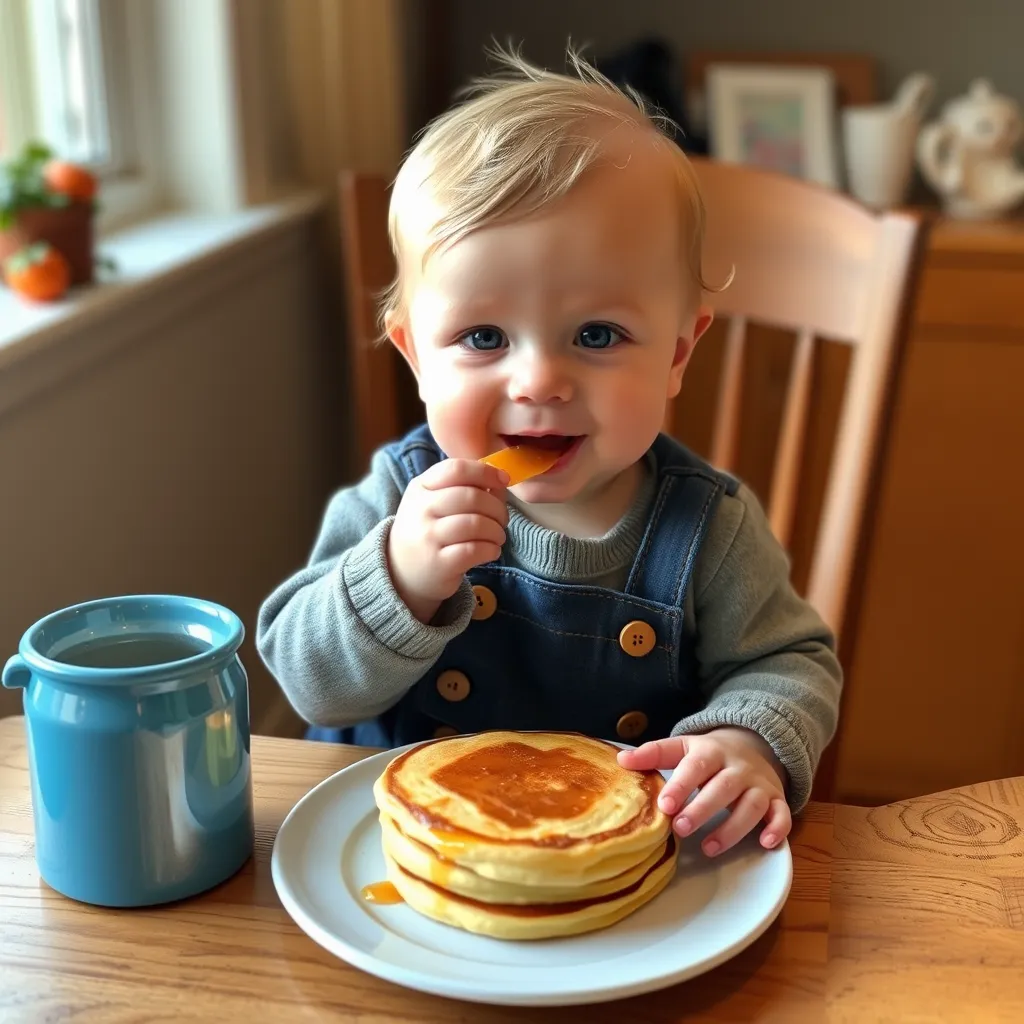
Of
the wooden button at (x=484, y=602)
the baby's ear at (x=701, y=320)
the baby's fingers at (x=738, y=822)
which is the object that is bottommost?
the baby's fingers at (x=738, y=822)

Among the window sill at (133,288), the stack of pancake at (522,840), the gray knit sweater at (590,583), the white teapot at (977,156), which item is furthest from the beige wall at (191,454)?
the white teapot at (977,156)

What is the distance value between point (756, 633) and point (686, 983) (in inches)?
12.4

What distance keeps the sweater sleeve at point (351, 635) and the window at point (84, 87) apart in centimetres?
94

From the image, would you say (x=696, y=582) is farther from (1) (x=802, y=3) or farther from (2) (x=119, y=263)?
(1) (x=802, y=3)

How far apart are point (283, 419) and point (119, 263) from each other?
468mm

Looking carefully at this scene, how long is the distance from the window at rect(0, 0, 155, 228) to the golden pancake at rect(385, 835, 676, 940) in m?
1.20

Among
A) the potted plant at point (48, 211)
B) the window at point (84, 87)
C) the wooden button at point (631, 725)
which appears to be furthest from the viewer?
the window at point (84, 87)

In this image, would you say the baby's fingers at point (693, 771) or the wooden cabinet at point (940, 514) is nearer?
the baby's fingers at point (693, 771)

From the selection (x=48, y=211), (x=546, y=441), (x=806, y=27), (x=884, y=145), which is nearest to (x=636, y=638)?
(x=546, y=441)

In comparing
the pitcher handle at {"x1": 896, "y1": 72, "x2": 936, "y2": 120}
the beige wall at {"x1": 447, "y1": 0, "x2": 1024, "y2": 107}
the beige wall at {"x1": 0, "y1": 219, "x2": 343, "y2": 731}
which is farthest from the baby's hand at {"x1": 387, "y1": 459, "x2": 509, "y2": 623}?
the beige wall at {"x1": 447, "y1": 0, "x2": 1024, "y2": 107}

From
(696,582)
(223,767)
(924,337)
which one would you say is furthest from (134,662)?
(924,337)

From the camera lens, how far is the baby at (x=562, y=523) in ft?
2.39

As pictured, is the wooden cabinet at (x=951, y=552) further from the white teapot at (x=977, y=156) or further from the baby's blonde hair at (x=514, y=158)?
the baby's blonde hair at (x=514, y=158)

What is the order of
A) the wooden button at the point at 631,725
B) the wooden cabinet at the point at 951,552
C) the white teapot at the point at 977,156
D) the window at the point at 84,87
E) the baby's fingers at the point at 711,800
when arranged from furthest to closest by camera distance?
the white teapot at the point at 977,156 → the wooden cabinet at the point at 951,552 → the window at the point at 84,87 → the wooden button at the point at 631,725 → the baby's fingers at the point at 711,800
